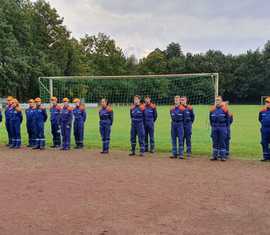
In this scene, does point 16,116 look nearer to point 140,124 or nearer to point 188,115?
point 140,124

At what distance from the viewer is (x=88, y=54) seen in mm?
82000

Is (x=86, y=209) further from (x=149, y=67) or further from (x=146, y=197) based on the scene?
(x=149, y=67)

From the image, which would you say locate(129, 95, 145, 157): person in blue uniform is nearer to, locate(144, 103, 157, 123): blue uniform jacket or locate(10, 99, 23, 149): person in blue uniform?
locate(144, 103, 157, 123): blue uniform jacket

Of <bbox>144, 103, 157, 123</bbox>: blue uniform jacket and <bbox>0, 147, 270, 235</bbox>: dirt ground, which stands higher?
<bbox>144, 103, 157, 123</bbox>: blue uniform jacket

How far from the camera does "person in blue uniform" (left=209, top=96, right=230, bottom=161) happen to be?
520 inches

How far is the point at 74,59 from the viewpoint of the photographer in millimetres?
67625

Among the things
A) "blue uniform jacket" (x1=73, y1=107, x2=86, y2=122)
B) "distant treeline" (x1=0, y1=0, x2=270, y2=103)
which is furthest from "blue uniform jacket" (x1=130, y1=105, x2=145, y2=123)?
"distant treeline" (x1=0, y1=0, x2=270, y2=103)

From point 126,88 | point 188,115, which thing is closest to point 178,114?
point 188,115

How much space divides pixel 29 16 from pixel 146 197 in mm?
58328

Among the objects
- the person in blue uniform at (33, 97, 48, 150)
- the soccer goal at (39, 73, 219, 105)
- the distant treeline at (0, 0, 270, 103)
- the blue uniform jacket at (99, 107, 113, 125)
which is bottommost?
the person in blue uniform at (33, 97, 48, 150)

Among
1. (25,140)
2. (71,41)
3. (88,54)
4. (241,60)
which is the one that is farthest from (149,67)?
(25,140)

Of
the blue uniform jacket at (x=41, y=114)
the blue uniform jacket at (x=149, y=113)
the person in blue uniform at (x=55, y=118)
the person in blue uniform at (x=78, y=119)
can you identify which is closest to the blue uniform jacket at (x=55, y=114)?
the person in blue uniform at (x=55, y=118)

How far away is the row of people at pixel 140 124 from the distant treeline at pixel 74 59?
39584 mm

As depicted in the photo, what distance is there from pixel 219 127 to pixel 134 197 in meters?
5.69
